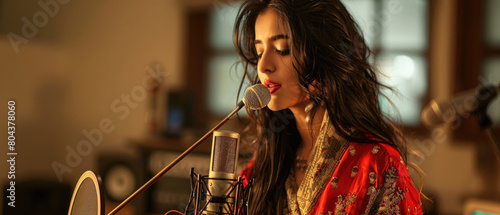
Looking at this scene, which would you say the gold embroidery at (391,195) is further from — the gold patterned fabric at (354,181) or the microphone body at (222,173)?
the microphone body at (222,173)

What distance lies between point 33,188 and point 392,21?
220 centimetres

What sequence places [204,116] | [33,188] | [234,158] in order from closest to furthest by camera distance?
[234,158] < [33,188] < [204,116]

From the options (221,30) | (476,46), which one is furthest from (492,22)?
(221,30)

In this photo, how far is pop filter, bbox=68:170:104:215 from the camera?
77 centimetres

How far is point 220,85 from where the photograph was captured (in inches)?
145

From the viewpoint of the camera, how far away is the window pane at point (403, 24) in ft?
10.4

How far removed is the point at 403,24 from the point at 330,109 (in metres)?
2.41

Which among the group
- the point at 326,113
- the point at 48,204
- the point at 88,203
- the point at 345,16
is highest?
the point at 345,16

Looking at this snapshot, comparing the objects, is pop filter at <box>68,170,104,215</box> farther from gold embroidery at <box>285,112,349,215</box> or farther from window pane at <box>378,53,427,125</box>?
window pane at <box>378,53,427,125</box>

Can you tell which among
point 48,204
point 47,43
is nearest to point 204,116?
point 47,43

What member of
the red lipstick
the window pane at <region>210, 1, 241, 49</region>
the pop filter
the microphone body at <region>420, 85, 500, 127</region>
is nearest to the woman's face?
the red lipstick

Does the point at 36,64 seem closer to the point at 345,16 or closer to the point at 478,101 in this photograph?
the point at 345,16

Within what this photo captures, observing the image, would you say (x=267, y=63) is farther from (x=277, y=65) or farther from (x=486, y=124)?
(x=486, y=124)

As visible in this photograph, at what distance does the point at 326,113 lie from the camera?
1035 mm
